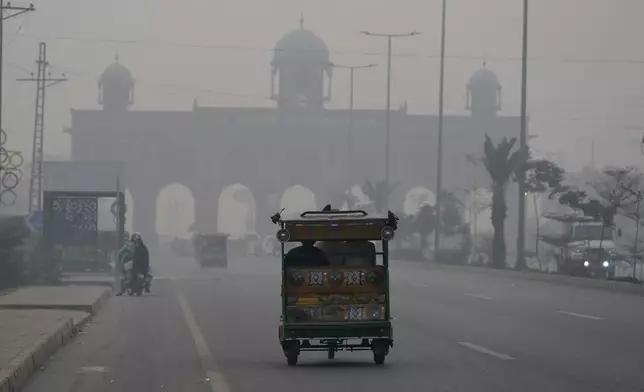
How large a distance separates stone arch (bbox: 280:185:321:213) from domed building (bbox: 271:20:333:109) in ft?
21.7

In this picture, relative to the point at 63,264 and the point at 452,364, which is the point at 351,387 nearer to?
the point at 452,364

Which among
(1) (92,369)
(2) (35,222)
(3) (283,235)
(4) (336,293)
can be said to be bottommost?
(1) (92,369)

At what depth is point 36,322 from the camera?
21.3 m

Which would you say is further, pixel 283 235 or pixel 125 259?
pixel 125 259

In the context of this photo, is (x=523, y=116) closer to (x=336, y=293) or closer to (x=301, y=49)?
(x=336, y=293)

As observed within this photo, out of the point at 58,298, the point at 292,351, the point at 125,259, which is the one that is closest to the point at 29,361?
the point at 292,351

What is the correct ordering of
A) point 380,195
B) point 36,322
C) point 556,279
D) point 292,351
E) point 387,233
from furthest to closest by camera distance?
point 380,195, point 556,279, point 36,322, point 292,351, point 387,233

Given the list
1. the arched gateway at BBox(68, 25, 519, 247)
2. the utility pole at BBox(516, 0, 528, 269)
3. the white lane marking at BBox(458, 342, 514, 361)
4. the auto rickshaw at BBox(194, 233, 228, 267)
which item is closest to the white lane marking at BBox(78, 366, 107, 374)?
the white lane marking at BBox(458, 342, 514, 361)

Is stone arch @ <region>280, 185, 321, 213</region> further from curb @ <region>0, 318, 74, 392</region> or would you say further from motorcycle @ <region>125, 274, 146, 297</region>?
curb @ <region>0, 318, 74, 392</region>

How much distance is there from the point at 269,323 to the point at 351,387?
398 inches

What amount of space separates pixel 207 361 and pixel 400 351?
2.50 metres

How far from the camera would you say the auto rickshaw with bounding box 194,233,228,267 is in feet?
227

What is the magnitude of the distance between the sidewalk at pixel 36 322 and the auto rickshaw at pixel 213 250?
33.2 meters

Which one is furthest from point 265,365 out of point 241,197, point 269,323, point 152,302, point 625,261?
point 241,197
